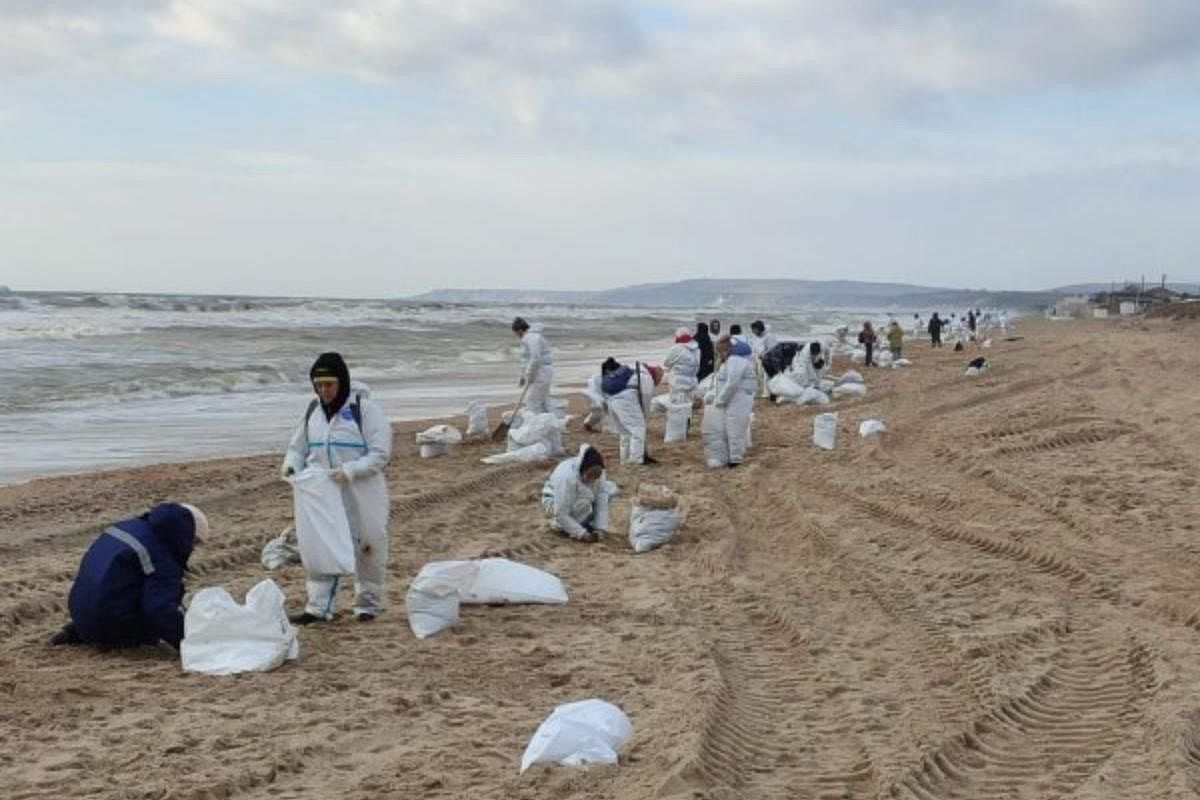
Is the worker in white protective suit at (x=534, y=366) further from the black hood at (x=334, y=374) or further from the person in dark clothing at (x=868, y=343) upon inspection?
the person in dark clothing at (x=868, y=343)

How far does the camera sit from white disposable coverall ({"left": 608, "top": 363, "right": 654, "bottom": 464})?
13086mm

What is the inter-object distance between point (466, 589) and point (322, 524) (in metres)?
1.05

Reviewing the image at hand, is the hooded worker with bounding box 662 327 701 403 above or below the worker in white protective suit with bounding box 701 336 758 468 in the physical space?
above

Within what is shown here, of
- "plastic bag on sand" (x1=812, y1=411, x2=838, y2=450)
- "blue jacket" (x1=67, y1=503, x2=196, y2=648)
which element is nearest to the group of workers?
"blue jacket" (x1=67, y1=503, x2=196, y2=648)

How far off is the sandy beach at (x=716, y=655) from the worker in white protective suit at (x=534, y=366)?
2.05 meters

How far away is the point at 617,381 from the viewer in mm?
13188

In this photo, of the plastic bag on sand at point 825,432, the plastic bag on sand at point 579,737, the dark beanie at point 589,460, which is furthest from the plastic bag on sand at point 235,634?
the plastic bag on sand at point 825,432

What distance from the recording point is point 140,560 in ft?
20.3

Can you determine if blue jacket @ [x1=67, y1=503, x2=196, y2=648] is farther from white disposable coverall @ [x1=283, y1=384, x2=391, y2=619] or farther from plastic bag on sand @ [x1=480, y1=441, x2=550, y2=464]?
plastic bag on sand @ [x1=480, y1=441, x2=550, y2=464]

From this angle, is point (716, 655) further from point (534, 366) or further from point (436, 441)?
point (534, 366)

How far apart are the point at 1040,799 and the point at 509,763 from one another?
187 centimetres

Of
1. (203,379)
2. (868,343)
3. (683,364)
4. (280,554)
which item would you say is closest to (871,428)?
(683,364)

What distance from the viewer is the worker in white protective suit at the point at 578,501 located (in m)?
9.51

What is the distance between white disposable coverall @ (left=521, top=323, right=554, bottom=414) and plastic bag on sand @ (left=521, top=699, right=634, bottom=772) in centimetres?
915
